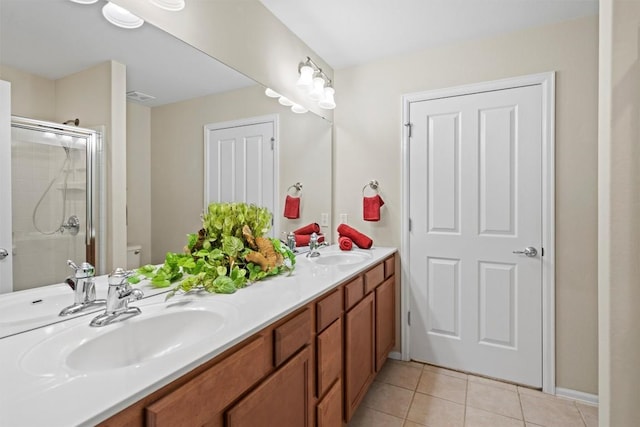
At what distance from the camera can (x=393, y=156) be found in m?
2.53

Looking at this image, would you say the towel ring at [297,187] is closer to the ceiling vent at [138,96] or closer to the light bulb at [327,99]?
Result: the light bulb at [327,99]

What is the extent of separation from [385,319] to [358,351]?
545mm

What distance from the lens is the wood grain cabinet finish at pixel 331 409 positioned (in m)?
1.34

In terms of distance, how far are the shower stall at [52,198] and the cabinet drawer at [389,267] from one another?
5.55 ft

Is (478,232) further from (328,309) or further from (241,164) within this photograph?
(241,164)

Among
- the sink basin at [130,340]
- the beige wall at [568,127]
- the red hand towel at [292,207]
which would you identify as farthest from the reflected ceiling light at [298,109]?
the sink basin at [130,340]

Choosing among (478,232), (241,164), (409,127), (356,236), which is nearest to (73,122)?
(241,164)

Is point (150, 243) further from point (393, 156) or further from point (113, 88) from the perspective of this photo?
point (393, 156)

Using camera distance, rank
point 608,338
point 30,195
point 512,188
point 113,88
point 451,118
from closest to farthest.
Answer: point 30,195, point 608,338, point 113,88, point 512,188, point 451,118

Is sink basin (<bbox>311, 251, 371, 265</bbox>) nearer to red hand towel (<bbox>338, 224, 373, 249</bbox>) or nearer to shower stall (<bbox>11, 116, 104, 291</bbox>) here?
red hand towel (<bbox>338, 224, 373, 249</bbox>)

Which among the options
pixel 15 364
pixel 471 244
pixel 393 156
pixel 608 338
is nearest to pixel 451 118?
pixel 393 156

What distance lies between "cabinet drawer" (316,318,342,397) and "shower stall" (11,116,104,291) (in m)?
0.91

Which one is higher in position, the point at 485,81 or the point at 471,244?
the point at 485,81

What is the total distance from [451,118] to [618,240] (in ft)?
4.95
